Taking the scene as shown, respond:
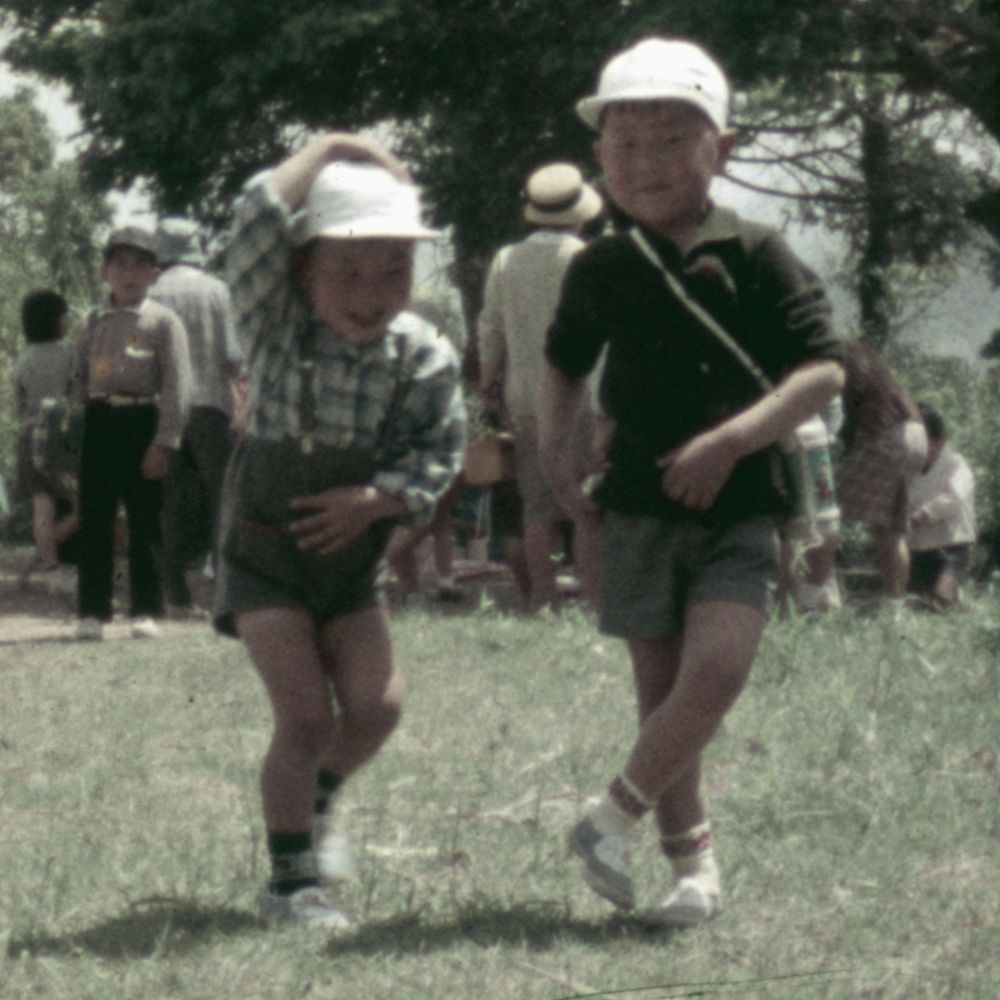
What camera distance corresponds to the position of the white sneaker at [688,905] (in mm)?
4293

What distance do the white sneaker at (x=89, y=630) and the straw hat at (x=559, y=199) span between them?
2.61 m

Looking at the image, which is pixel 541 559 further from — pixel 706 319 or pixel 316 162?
pixel 706 319

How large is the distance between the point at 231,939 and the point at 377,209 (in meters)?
1.35

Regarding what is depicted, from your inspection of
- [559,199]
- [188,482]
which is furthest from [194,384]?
[559,199]

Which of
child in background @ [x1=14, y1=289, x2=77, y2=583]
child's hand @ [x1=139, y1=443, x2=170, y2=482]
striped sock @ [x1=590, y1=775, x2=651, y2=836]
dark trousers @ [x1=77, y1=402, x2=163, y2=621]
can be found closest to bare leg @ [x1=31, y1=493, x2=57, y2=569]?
child in background @ [x1=14, y1=289, x2=77, y2=583]

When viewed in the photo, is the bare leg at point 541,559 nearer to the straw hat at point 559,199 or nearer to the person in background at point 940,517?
the straw hat at point 559,199

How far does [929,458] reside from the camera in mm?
12477

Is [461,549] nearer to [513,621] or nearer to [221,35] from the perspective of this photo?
[221,35]

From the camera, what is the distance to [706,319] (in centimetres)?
420

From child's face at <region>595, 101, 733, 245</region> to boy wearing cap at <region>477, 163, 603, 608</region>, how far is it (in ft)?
17.1

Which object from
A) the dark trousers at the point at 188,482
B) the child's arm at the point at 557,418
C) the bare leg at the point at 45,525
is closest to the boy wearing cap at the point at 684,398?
the child's arm at the point at 557,418

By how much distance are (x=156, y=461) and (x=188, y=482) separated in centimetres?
132

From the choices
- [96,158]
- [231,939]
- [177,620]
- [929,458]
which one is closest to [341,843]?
[231,939]

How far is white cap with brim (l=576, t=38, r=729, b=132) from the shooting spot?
4.15m
